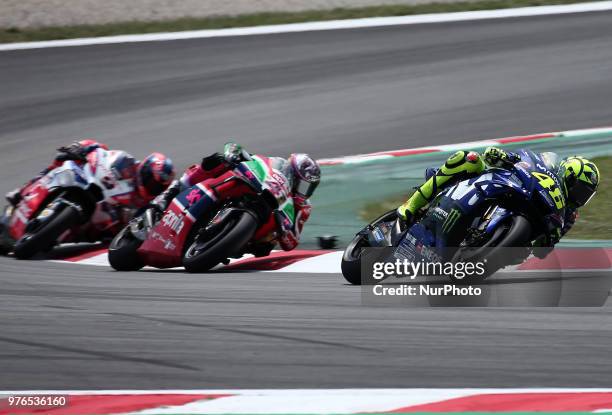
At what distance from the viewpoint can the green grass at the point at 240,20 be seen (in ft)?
60.8

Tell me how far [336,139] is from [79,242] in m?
4.38

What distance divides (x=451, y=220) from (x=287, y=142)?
678 cm

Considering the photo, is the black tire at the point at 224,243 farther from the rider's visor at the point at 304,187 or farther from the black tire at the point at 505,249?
the black tire at the point at 505,249

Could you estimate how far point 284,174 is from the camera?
30.0ft

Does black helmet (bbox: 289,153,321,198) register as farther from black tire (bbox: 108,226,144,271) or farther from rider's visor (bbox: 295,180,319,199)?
black tire (bbox: 108,226,144,271)

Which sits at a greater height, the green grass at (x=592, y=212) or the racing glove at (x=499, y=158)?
the racing glove at (x=499, y=158)

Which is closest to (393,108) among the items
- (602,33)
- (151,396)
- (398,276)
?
(602,33)

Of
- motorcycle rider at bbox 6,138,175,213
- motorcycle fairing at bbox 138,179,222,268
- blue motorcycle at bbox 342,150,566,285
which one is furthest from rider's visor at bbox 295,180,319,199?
blue motorcycle at bbox 342,150,566,285

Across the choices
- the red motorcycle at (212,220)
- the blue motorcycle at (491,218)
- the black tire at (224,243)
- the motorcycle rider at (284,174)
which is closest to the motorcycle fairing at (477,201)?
the blue motorcycle at (491,218)

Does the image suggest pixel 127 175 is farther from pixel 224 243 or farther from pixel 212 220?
pixel 224 243

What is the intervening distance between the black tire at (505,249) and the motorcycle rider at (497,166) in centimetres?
38

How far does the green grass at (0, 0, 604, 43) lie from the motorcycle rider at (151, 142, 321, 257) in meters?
9.57

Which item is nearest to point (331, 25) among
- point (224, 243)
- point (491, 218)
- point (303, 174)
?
point (303, 174)

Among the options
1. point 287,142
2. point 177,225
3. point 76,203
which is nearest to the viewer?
point 177,225
